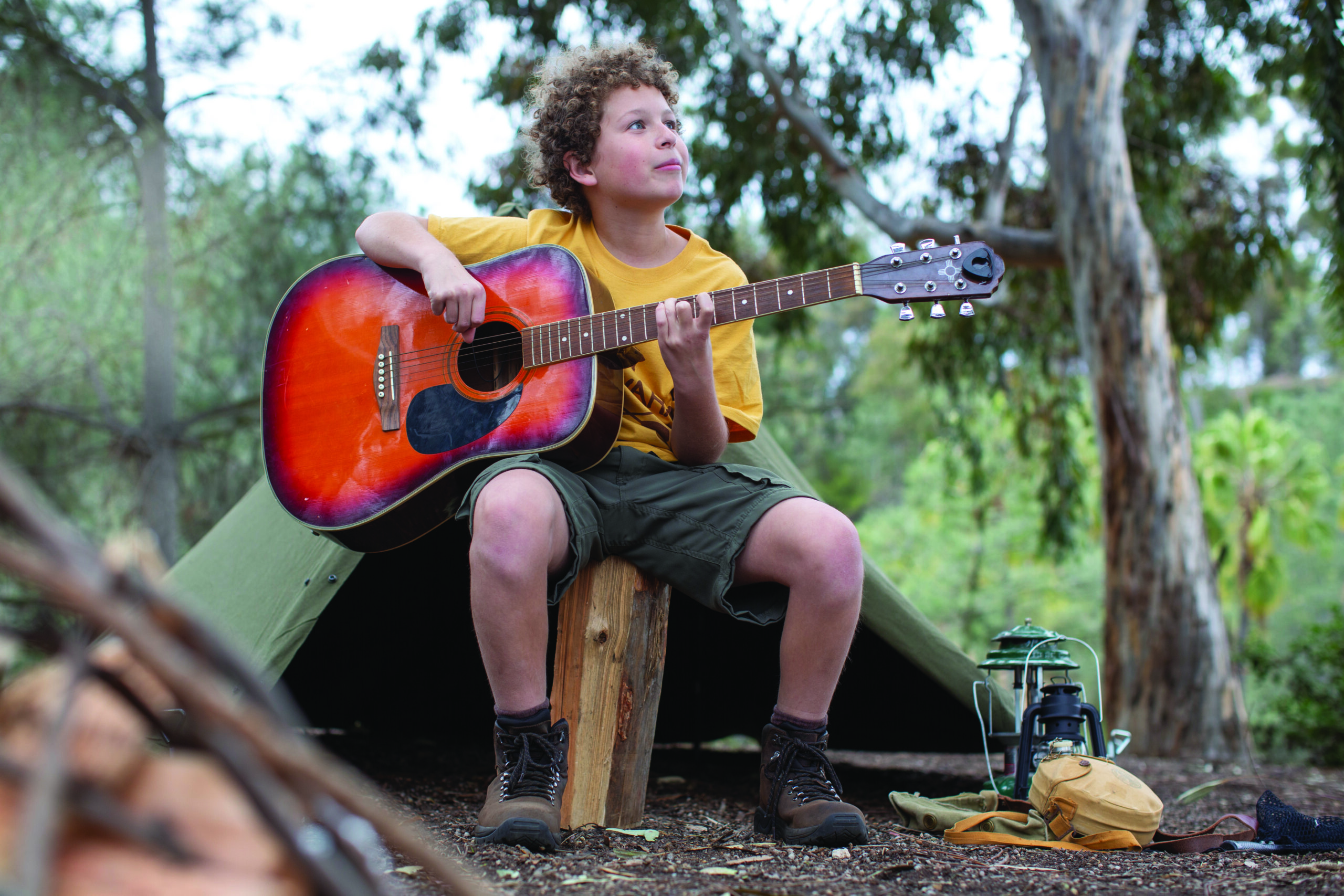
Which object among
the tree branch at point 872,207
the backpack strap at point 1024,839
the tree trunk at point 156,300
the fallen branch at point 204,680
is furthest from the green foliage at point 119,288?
the fallen branch at point 204,680

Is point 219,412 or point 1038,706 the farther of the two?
point 219,412

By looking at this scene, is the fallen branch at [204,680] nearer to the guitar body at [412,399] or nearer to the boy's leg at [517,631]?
the boy's leg at [517,631]

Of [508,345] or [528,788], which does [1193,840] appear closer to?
[528,788]

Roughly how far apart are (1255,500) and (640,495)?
642 inches

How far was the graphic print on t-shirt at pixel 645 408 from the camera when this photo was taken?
8.00 feet

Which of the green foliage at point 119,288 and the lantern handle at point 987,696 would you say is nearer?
the lantern handle at point 987,696

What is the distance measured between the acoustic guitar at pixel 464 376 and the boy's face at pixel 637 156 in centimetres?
26

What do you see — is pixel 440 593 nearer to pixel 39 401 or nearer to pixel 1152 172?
pixel 1152 172

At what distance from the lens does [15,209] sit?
27.3 feet

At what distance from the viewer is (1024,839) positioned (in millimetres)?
2127

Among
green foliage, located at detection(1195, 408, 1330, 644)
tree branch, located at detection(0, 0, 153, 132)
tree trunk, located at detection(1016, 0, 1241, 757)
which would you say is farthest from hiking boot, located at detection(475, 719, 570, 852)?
green foliage, located at detection(1195, 408, 1330, 644)

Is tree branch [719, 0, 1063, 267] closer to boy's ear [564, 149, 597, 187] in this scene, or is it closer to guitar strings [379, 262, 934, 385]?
boy's ear [564, 149, 597, 187]

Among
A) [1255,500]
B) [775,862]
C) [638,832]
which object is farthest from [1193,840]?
[1255,500]

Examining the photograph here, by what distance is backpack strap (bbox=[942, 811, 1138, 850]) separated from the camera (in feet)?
6.91
